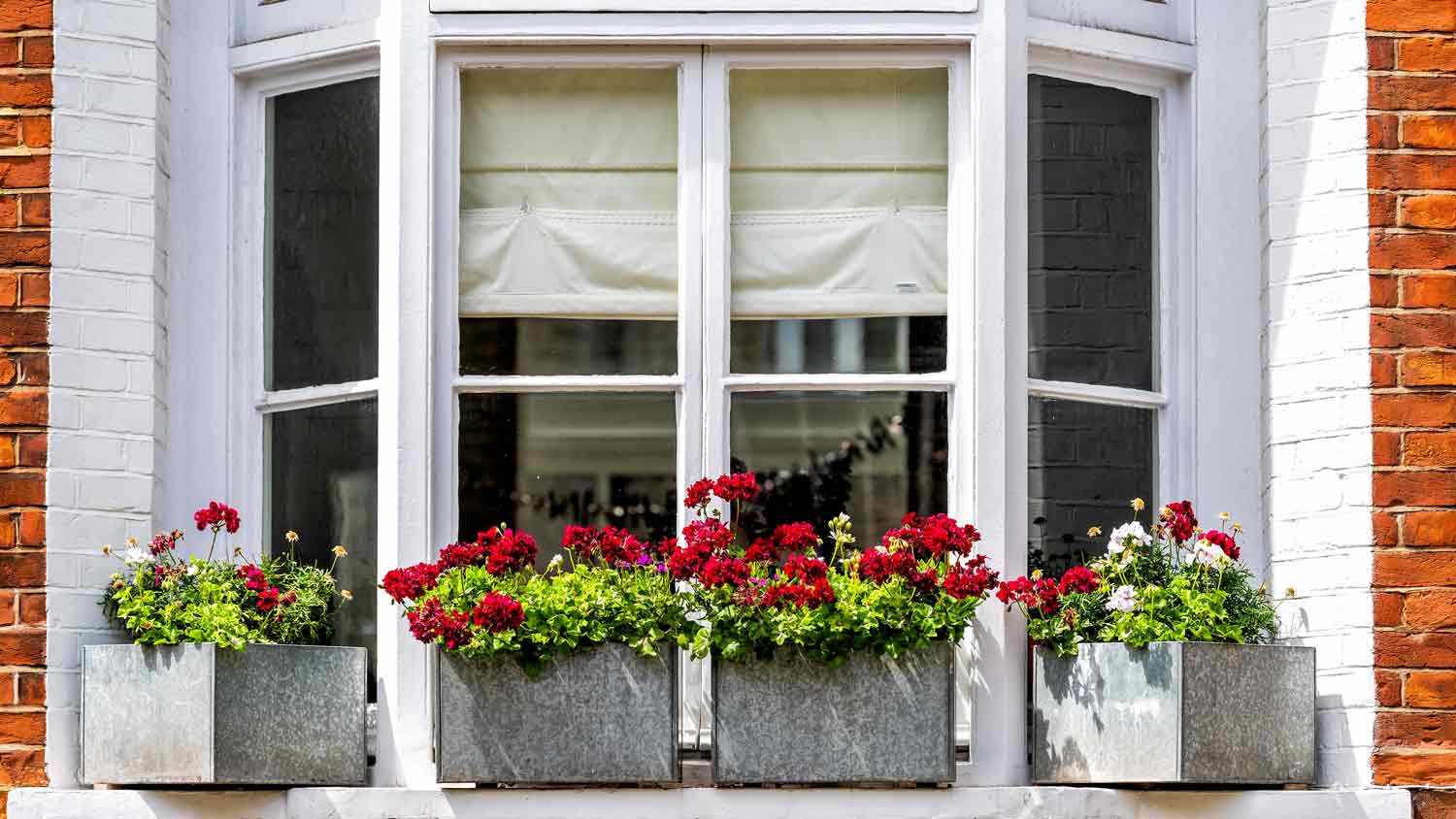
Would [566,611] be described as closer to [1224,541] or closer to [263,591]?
[263,591]

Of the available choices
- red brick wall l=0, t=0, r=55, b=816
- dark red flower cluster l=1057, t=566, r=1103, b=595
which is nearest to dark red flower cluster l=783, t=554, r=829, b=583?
dark red flower cluster l=1057, t=566, r=1103, b=595

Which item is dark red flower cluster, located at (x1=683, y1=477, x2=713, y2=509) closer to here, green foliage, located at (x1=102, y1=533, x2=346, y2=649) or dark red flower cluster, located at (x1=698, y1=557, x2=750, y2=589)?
dark red flower cluster, located at (x1=698, y1=557, x2=750, y2=589)

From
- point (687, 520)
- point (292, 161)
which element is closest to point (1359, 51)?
point (687, 520)

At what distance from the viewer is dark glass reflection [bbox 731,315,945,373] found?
16.2 feet

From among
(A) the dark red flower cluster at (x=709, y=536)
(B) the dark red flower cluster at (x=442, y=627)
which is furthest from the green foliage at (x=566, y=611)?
(A) the dark red flower cluster at (x=709, y=536)

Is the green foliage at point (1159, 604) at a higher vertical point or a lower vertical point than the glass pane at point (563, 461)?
lower

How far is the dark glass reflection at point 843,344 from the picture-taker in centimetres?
495

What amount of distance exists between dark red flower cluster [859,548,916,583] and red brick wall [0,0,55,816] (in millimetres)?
1768

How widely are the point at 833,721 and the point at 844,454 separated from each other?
26.9 inches

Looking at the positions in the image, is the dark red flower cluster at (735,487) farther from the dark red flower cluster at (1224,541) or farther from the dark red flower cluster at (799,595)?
the dark red flower cluster at (1224,541)

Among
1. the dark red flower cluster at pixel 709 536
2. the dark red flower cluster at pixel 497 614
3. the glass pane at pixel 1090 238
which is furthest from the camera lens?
the glass pane at pixel 1090 238

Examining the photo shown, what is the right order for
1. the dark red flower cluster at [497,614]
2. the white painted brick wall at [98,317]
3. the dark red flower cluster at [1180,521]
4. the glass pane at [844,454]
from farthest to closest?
the glass pane at [844,454] < the white painted brick wall at [98,317] < the dark red flower cluster at [1180,521] < the dark red flower cluster at [497,614]

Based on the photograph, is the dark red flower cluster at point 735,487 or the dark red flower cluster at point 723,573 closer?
the dark red flower cluster at point 723,573

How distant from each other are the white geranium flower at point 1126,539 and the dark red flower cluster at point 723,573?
0.80 m
